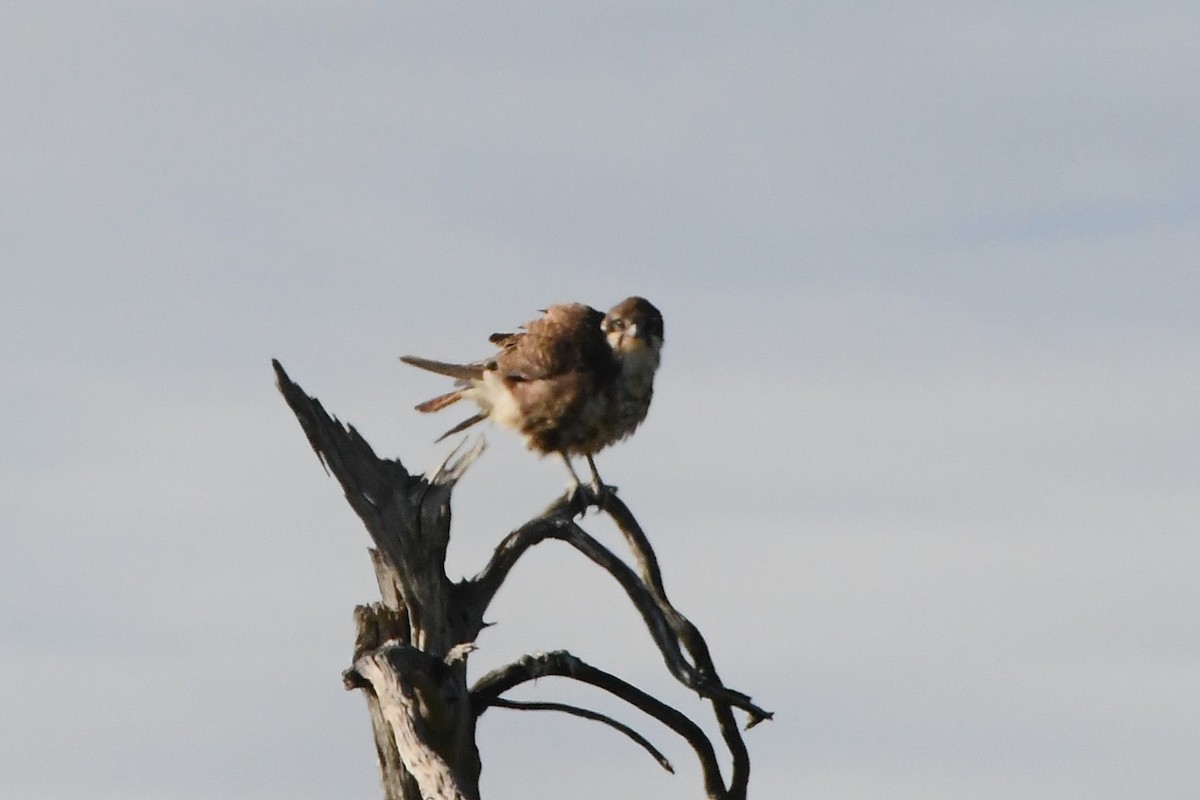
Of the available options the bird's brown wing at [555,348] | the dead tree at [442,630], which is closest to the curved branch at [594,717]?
the dead tree at [442,630]

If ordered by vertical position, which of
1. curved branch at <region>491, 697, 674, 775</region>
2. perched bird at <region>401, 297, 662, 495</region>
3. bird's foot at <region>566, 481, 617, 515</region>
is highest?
perched bird at <region>401, 297, 662, 495</region>

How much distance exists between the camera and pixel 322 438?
666 cm

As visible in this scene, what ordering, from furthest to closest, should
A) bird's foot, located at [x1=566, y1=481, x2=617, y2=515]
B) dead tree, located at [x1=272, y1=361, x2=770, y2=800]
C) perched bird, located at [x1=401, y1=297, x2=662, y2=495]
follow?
perched bird, located at [x1=401, y1=297, x2=662, y2=495] → bird's foot, located at [x1=566, y1=481, x2=617, y2=515] → dead tree, located at [x1=272, y1=361, x2=770, y2=800]

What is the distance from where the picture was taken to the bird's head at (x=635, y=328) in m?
8.95

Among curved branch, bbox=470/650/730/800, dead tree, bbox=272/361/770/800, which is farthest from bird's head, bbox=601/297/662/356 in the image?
curved branch, bbox=470/650/730/800

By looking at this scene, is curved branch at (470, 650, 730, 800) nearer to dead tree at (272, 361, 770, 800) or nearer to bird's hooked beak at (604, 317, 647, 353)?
dead tree at (272, 361, 770, 800)

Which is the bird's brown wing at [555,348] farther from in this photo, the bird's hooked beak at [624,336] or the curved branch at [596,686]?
the curved branch at [596,686]

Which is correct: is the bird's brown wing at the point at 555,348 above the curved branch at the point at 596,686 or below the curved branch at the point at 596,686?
above

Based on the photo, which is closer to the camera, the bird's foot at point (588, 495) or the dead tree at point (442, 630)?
the dead tree at point (442, 630)

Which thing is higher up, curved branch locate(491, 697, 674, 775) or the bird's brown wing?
A: the bird's brown wing

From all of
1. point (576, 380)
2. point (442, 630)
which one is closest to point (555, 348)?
point (576, 380)

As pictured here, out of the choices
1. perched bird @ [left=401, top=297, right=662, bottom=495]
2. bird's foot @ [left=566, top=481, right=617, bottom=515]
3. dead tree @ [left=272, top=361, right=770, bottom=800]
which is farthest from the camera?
perched bird @ [left=401, top=297, right=662, bottom=495]

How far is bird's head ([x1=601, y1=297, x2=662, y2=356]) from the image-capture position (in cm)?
895

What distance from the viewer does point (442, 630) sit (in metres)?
6.75
